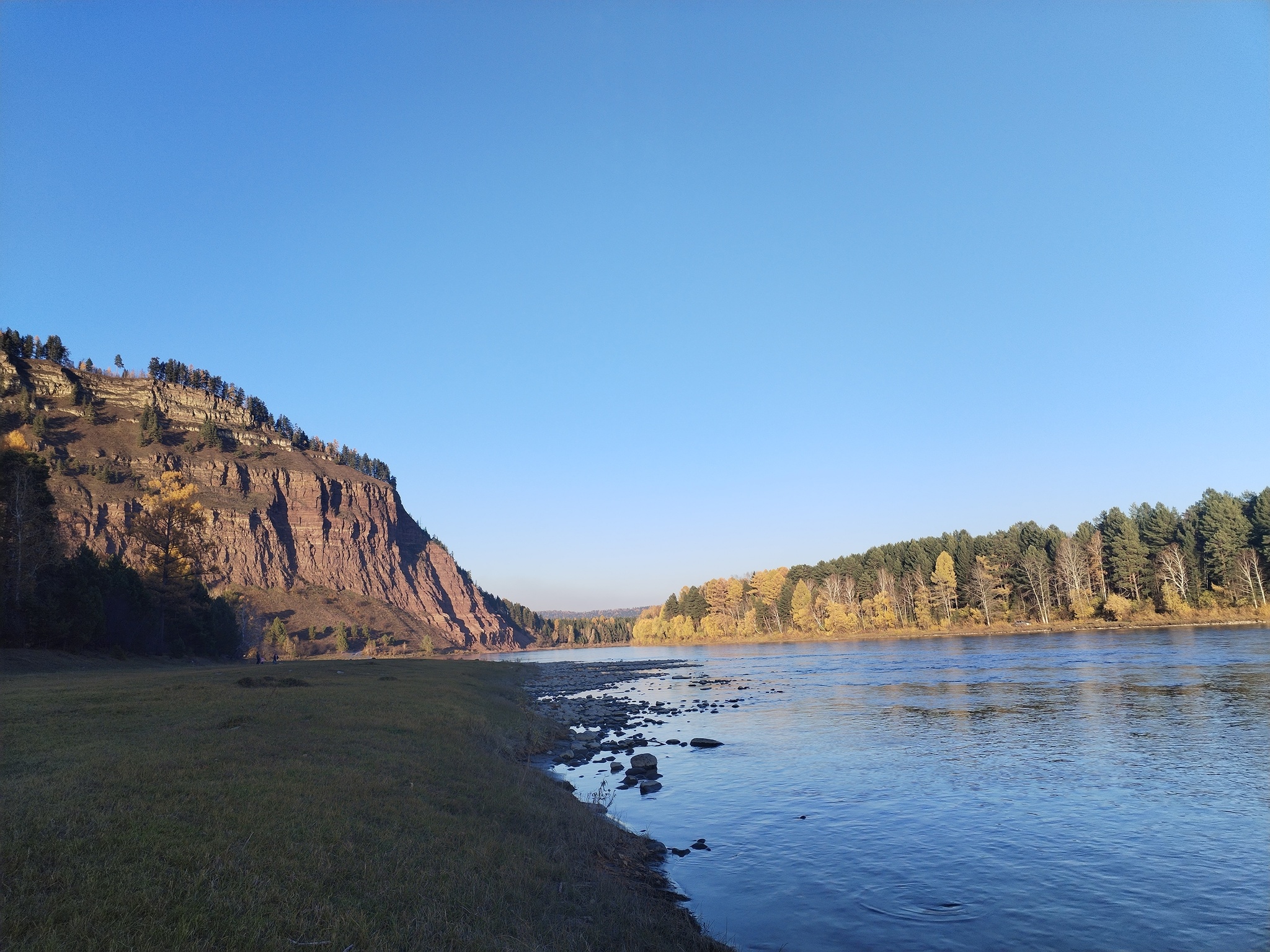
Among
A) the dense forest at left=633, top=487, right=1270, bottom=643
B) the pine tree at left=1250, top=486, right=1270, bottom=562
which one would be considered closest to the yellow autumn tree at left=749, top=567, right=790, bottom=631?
the dense forest at left=633, top=487, right=1270, bottom=643

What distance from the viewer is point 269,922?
873cm

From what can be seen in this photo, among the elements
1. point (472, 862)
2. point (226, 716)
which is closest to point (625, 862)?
point (472, 862)

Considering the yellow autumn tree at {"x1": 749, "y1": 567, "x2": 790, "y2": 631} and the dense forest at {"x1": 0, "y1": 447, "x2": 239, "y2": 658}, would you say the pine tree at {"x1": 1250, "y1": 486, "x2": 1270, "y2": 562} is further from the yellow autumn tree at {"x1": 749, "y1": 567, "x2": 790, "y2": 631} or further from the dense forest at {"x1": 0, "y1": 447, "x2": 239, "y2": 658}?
the dense forest at {"x1": 0, "y1": 447, "x2": 239, "y2": 658}

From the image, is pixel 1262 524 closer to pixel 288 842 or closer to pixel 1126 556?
pixel 1126 556

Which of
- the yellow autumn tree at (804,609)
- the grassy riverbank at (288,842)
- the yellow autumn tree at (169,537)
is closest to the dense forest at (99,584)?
the yellow autumn tree at (169,537)

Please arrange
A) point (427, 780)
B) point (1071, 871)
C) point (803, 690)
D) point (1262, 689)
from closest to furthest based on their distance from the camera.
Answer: point (1071, 871)
point (427, 780)
point (1262, 689)
point (803, 690)

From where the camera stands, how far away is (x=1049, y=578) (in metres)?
120

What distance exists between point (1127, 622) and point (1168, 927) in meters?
107

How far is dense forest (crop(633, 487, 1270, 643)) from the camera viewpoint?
94312 mm

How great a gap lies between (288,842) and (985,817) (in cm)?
1945

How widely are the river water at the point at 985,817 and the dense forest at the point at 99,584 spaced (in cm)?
4640

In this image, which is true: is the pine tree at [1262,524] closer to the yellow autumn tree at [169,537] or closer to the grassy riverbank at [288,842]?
the grassy riverbank at [288,842]

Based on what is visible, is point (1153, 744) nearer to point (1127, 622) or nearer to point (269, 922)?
point (269, 922)

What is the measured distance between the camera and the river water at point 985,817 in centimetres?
1372
